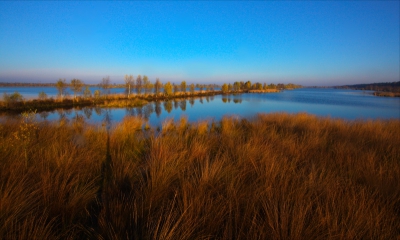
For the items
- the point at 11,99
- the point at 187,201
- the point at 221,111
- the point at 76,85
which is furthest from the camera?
the point at 76,85

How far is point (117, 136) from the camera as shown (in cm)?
500

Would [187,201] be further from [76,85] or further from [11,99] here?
[76,85]

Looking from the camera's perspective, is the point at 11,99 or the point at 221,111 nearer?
the point at 11,99

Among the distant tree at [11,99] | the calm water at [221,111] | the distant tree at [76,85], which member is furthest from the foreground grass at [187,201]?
the distant tree at [76,85]

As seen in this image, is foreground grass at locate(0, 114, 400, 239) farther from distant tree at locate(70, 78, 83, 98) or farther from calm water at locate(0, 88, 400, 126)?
distant tree at locate(70, 78, 83, 98)

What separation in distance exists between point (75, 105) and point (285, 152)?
23457mm

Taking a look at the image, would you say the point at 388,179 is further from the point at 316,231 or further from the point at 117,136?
the point at 117,136

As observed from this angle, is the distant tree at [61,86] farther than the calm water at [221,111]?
Yes

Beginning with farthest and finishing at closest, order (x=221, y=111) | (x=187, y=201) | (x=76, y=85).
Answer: (x=76, y=85), (x=221, y=111), (x=187, y=201)

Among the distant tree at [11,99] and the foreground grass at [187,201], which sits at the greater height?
the distant tree at [11,99]

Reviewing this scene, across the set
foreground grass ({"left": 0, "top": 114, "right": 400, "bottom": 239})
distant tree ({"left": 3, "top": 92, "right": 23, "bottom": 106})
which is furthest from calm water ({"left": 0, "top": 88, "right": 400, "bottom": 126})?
foreground grass ({"left": 0, "top": 114, "right": 400, "bottom": 239})

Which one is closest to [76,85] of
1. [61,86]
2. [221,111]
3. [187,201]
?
[61,86]

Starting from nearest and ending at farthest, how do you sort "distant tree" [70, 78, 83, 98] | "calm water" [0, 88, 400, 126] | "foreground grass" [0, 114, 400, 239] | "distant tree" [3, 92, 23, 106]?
"foreground grass" [0, 114, 400, 239] → "calm water" [0, 88, 400, 126] → "distant tree" [3, 92, 23, 106] → "distant tree" [70, 78, 83, 98]

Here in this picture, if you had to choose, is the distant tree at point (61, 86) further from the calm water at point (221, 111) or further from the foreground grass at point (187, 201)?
the foreground grass at point (187, 201)
